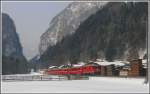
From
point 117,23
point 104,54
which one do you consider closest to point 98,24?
point 104,54

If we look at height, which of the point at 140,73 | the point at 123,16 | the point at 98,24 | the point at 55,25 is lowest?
the point at 140,73

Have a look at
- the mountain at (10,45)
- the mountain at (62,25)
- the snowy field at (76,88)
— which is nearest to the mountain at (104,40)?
the mountain at (62,25)

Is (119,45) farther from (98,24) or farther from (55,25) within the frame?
(55,25)

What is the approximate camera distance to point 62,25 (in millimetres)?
41031

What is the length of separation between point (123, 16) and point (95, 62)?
46016 mm

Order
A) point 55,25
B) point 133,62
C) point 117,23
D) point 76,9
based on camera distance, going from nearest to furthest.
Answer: point 55,25
point 76,9
point 133,62
point 117,23

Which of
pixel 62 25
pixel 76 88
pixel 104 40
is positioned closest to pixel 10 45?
pixel 104 40

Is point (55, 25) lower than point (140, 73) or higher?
Result: higher

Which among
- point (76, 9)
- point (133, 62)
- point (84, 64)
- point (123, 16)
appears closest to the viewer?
point (76, 9)

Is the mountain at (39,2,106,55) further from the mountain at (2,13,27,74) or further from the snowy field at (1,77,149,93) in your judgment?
the mountain at (2,13,27,74)

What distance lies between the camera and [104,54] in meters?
75.7

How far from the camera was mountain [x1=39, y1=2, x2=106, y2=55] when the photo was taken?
37125mm

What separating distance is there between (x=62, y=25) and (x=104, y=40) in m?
45.5

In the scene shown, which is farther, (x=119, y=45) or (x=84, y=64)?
(x=119, y=45)
